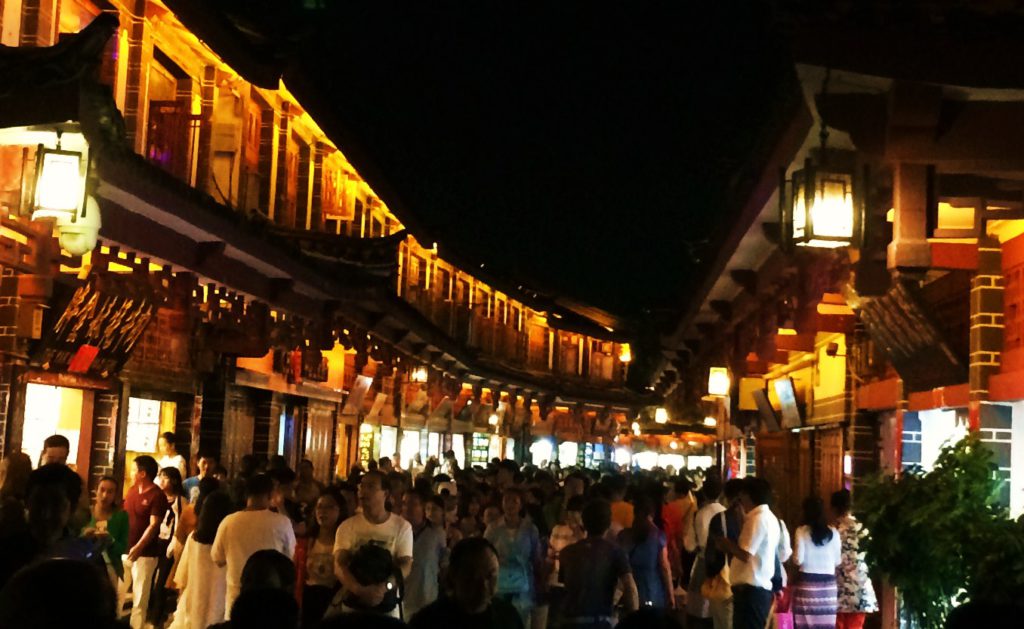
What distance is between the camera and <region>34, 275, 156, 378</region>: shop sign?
14.7m

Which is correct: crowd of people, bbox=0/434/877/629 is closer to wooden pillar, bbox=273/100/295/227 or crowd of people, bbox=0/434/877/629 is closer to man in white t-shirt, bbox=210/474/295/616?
man in white t-shirt, bbox=210/474/295/616

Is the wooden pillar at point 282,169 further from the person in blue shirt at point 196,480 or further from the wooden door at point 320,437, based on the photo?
the person in blue shirt at point 196,480

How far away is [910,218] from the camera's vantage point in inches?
307

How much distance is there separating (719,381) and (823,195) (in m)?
14.0

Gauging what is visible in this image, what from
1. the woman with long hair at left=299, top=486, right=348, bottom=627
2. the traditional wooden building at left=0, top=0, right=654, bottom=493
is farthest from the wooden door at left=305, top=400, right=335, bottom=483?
the woman with long hair at left=299, top=486, right=348, bottom=627

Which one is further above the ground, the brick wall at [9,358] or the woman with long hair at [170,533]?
the brick wall at [9,358]

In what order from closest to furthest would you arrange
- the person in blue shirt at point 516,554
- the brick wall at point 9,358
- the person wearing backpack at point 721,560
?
the person in blue shirt at point 516,554, the person wearing backpack at point 721,560, the brick wall at point 9,358

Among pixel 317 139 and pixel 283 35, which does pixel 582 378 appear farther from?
pixel 283 35

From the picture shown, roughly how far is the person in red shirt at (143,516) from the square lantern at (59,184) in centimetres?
474

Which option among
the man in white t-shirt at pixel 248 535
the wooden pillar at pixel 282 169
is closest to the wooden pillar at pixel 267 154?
the wooden pillar at pixel 282 169

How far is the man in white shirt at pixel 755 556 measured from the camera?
11.3 meters

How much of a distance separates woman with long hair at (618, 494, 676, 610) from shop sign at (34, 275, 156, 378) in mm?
6132

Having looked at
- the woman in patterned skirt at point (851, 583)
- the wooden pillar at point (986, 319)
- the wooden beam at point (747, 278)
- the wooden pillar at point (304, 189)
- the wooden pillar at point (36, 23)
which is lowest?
the woman in patterned skirt at point (851, 583)

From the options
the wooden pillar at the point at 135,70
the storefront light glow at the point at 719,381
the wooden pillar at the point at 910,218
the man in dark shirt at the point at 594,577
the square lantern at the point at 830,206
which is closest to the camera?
the wooden pillar at the point at 910,218
